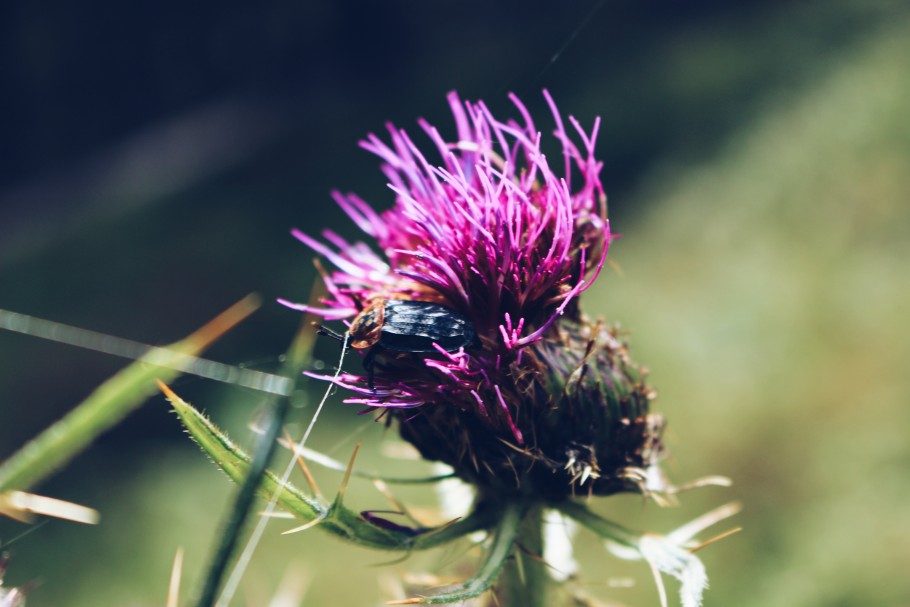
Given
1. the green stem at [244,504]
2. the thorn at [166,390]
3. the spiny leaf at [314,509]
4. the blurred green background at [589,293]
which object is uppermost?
the blurred green background at [589,293]

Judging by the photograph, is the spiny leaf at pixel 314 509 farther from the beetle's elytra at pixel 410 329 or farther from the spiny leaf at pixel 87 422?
the beetle's elytra at pixel 410 329

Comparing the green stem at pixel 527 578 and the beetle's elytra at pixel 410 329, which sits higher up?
the beetle's elytra at pixel 410 329

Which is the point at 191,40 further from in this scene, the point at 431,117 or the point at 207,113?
the point at 431,117

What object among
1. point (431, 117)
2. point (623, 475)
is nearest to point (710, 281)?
point (431, 117)

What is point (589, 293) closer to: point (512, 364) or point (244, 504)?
point (512, 364)

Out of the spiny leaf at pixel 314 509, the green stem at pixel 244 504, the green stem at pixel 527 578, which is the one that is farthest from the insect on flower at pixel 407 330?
the green stem at pixel 244 504

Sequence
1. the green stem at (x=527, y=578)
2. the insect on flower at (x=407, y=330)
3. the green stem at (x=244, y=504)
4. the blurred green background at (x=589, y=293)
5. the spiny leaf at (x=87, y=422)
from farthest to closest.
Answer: the blurred green background at (x=589, y=293)
the green stem at (x=527, y=578)
the insect on flower at (x=407, y=330)
the spiny leaf at (x=87, y=422)
the green stem at (x=244, y=504)
